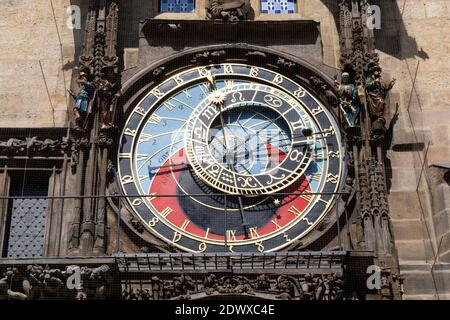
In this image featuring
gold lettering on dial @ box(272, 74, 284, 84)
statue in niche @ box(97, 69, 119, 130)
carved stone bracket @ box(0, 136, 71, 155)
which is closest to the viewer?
statue in niche @ box(97, 69, 119, 130)

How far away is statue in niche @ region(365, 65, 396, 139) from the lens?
511 inches

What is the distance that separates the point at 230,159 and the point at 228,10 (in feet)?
8.01

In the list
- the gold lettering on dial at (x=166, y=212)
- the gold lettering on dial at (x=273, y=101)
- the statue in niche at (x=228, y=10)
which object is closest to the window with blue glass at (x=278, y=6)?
the statue in niche at (x=228, y=10)

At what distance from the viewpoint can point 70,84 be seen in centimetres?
1382

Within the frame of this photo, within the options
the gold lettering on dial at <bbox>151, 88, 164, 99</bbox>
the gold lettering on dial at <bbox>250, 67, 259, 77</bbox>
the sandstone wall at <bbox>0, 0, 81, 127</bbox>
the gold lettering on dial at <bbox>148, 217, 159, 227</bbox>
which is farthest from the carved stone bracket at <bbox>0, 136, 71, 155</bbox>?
the gold lettering on dial at <bbox>250, 67, 259, 77</bbox>

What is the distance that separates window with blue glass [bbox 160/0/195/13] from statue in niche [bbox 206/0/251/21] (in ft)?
1.43

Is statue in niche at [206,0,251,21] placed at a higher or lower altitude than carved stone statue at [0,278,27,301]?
higher

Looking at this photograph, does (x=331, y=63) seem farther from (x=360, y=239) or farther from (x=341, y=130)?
(x=360, y=239)

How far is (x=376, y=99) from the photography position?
13.1 m

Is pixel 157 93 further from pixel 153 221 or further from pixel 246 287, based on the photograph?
pixel 246 287

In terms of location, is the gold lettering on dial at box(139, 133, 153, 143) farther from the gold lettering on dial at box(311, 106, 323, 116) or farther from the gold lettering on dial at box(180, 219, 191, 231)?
the gold lettering on dial at box(311, 106, 323, 116)

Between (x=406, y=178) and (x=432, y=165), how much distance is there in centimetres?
39

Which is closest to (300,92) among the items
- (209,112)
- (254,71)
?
(254,71)
